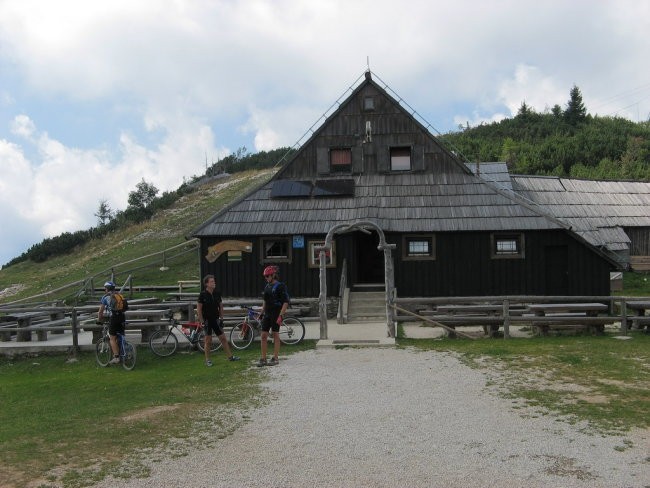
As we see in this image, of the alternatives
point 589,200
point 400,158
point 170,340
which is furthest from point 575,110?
point 170,340

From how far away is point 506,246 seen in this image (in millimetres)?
20703

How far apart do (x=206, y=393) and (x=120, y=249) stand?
3803 cm

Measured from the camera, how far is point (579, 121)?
253ft

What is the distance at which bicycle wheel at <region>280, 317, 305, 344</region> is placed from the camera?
14.8m

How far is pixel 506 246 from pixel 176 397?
14.2 m

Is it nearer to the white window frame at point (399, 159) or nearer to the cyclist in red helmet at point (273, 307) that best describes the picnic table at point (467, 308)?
the cyclist in red helmet at point (273, 307)

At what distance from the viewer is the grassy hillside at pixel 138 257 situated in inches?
1361

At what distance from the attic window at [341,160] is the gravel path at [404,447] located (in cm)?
1455

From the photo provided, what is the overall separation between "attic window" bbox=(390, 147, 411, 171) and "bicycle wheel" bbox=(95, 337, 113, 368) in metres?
13.6

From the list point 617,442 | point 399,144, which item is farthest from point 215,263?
point 617,442

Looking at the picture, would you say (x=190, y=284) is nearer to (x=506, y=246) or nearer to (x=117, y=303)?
(x=506, y=246)

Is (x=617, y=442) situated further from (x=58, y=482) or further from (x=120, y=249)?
(x=120, y=249)

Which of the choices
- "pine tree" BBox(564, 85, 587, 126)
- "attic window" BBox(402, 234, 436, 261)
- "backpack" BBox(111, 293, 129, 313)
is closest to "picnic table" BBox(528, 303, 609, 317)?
"attic window" BBox(402, 234, 436, 261)

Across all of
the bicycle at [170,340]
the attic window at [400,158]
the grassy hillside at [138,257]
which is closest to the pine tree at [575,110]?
the grassy hillside at [138,257]
